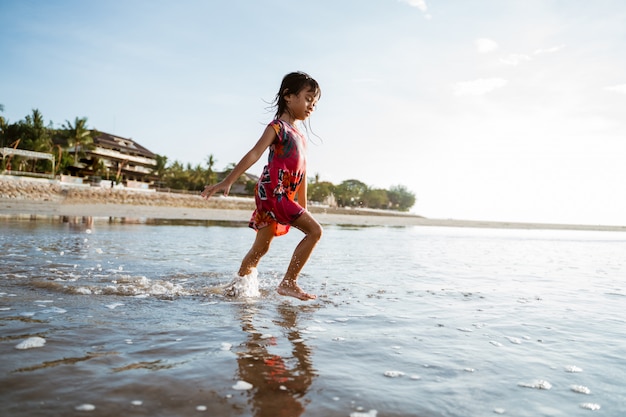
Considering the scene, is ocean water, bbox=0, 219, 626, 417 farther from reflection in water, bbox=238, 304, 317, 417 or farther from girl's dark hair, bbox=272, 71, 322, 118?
girl's dark hair, bbox=272, 71, 322, 118

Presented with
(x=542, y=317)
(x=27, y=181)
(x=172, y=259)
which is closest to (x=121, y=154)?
(x=27, y=181)

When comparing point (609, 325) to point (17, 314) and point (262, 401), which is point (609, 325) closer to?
point (262, 401)

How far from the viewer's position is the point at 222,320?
316 centimetres

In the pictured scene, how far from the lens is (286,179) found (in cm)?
408

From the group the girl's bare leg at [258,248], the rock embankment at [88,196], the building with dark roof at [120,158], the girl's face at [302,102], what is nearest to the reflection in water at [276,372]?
the girl's bare leg at [258,248]

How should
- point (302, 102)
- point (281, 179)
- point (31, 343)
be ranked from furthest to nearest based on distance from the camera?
Result: point (302, 102), point (281, 179), point (31, 343)

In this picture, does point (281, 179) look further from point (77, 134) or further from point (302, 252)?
point (77, 134)

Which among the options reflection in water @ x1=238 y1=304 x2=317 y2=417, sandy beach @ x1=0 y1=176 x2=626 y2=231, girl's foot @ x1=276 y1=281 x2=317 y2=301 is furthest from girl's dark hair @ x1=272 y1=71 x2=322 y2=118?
sandy beach @ x1=0 y1=176 x2=626 y2=231

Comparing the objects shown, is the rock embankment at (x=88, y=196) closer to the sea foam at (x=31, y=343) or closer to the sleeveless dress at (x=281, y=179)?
the sleeveless dress at (x=281, y=179)

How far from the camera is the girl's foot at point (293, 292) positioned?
400cm

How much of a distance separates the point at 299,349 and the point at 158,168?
78992mm

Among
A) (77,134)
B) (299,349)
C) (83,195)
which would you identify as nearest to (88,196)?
(83,195)

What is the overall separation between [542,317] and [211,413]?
3.15 m

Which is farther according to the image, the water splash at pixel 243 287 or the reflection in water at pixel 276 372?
the water splash at pixel 243 287
